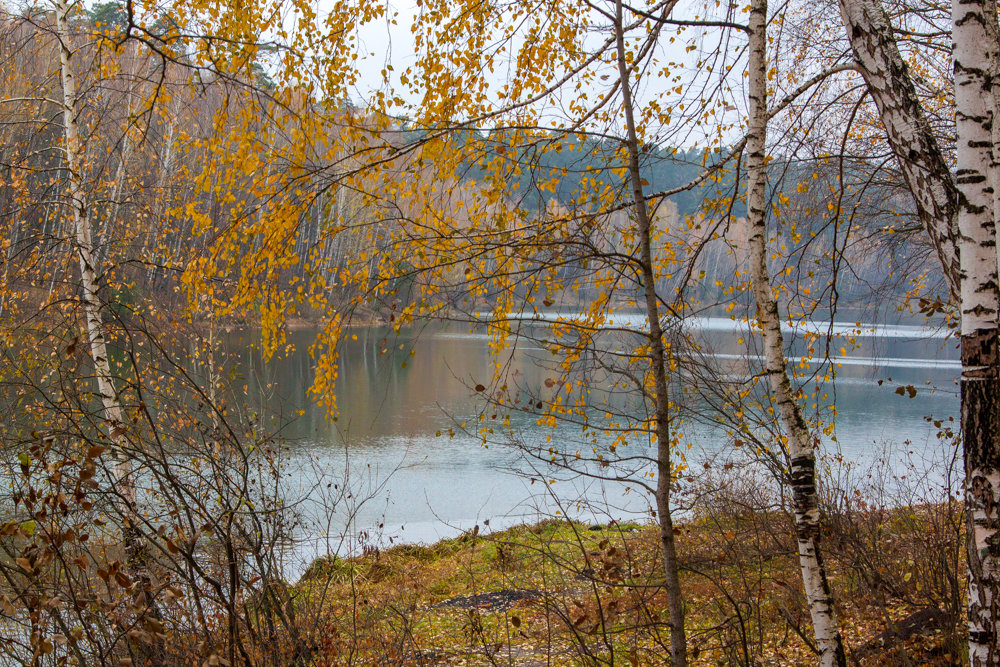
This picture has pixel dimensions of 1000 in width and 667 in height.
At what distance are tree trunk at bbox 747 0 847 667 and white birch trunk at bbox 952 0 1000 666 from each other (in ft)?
2.33

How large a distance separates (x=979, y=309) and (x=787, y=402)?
930mm

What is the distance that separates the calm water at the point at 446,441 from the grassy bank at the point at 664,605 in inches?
25.0

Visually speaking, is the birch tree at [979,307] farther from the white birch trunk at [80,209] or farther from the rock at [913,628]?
the white birch trunk at [80,209]

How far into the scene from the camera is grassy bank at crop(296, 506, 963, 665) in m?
3.48

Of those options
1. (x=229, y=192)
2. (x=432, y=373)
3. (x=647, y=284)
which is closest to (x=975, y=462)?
(x=647, y=284)

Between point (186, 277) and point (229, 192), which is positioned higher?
point (229, 192)

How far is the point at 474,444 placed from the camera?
13961mm

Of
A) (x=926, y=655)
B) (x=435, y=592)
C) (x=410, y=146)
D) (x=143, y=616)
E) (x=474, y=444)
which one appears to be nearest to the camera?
(x=143, y=616)

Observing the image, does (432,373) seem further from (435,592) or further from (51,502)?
(51,502)

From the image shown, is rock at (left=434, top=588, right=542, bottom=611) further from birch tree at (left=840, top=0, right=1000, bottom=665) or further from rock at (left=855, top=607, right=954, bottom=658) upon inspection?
birch tree at (left=840, top=0, right=1000, bottom=665)

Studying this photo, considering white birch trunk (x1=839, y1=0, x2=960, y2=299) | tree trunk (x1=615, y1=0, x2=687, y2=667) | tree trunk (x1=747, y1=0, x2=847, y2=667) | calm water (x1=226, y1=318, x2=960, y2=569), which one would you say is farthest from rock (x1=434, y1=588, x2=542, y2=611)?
white birch trunk (x1=839, y1=0, x2=960, y2=299)

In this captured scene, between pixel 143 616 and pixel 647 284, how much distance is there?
2117 millimetres

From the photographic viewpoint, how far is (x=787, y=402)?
9.63 ft

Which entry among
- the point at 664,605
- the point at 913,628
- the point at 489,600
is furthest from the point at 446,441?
the point at 913,628
